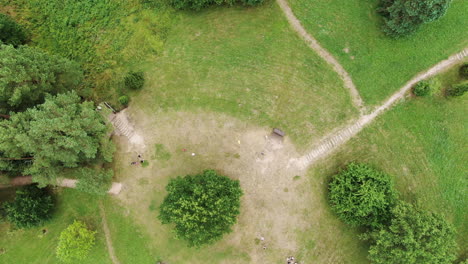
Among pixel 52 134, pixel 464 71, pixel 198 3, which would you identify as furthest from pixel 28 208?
pixel 464 71

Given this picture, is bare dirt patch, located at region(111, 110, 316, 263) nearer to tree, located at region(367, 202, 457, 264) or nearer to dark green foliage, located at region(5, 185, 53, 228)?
dark green foliage, located at region(5, 185, 53, 228)

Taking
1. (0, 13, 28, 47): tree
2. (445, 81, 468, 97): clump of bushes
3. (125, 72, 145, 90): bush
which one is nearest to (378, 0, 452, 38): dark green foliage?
(445, 81, 468, 97): clump of bushes

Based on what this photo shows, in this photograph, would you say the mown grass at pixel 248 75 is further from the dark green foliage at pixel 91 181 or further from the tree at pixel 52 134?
the dark green foliage at pixel 91 181

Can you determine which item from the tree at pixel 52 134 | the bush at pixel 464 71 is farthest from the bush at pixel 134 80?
the bush at pixel 464 71

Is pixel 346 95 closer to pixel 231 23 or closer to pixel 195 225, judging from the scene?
pixel 231 23

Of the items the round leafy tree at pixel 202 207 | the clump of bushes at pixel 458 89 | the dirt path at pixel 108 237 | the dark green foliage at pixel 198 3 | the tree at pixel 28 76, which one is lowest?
the dirt path at pixel 108 237

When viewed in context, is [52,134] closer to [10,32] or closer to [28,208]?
[28,208]
